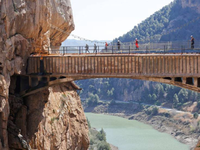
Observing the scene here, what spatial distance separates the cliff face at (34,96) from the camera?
1891 cm

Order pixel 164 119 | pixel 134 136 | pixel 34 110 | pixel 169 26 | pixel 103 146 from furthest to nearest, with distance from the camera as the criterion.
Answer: pixel 169 26
pixel 164 119
pixel 134 136
pixel 103 146
pixel 34 110

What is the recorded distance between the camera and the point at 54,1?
25.8 metres

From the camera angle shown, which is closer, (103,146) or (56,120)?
(56,120)

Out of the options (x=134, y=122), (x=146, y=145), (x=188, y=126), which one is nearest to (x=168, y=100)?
(x=134, y=122)

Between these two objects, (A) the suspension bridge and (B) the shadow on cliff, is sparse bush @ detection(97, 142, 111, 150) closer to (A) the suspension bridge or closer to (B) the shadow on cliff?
(B) the shadow on cliff

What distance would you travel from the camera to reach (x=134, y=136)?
74375mm

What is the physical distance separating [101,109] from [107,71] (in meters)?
88.7

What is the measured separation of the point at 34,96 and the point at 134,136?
5371cm

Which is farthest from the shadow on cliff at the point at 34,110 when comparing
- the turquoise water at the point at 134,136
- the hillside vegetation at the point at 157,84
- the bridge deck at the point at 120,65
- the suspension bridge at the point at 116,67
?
the hillside vegetation at the point at 157,84

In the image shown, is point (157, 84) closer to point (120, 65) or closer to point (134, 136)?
point (134, 136)

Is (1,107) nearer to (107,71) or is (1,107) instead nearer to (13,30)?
(13,30)

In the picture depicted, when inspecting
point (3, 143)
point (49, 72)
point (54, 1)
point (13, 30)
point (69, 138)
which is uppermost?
point (54, 1)

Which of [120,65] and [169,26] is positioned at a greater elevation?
[169,26]

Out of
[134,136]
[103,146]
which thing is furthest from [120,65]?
[134,136]
